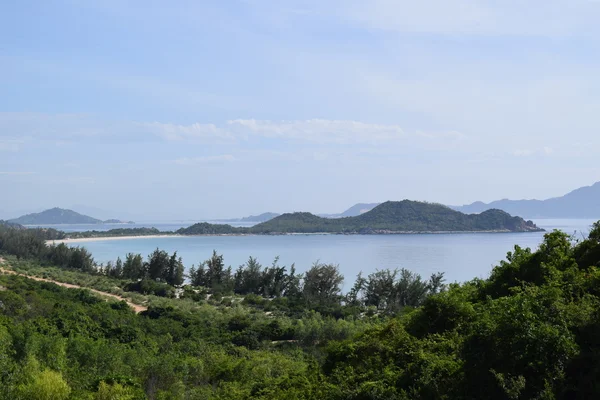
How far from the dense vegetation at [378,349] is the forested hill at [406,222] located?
131m

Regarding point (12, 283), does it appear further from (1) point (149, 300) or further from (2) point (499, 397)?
(2) point (499, 397)

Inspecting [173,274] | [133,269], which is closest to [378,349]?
[173,274]

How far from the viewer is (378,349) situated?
12344 mm

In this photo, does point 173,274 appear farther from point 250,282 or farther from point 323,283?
point 323,283

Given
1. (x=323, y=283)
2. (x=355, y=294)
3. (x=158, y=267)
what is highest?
(x=158, y=267)

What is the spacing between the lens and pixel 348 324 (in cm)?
2641

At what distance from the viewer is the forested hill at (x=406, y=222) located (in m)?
153

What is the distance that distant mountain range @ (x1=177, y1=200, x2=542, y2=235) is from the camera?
153000 millimetres

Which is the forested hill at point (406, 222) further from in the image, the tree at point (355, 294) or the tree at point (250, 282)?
the tree at point (355, 294)

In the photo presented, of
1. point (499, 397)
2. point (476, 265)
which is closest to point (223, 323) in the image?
point (499, 397)

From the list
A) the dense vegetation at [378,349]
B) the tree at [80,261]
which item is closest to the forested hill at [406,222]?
the tree at [80,261]

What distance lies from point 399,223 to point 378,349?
150m

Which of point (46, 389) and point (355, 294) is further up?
point (46, 389)

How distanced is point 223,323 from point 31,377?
53.3 feet
